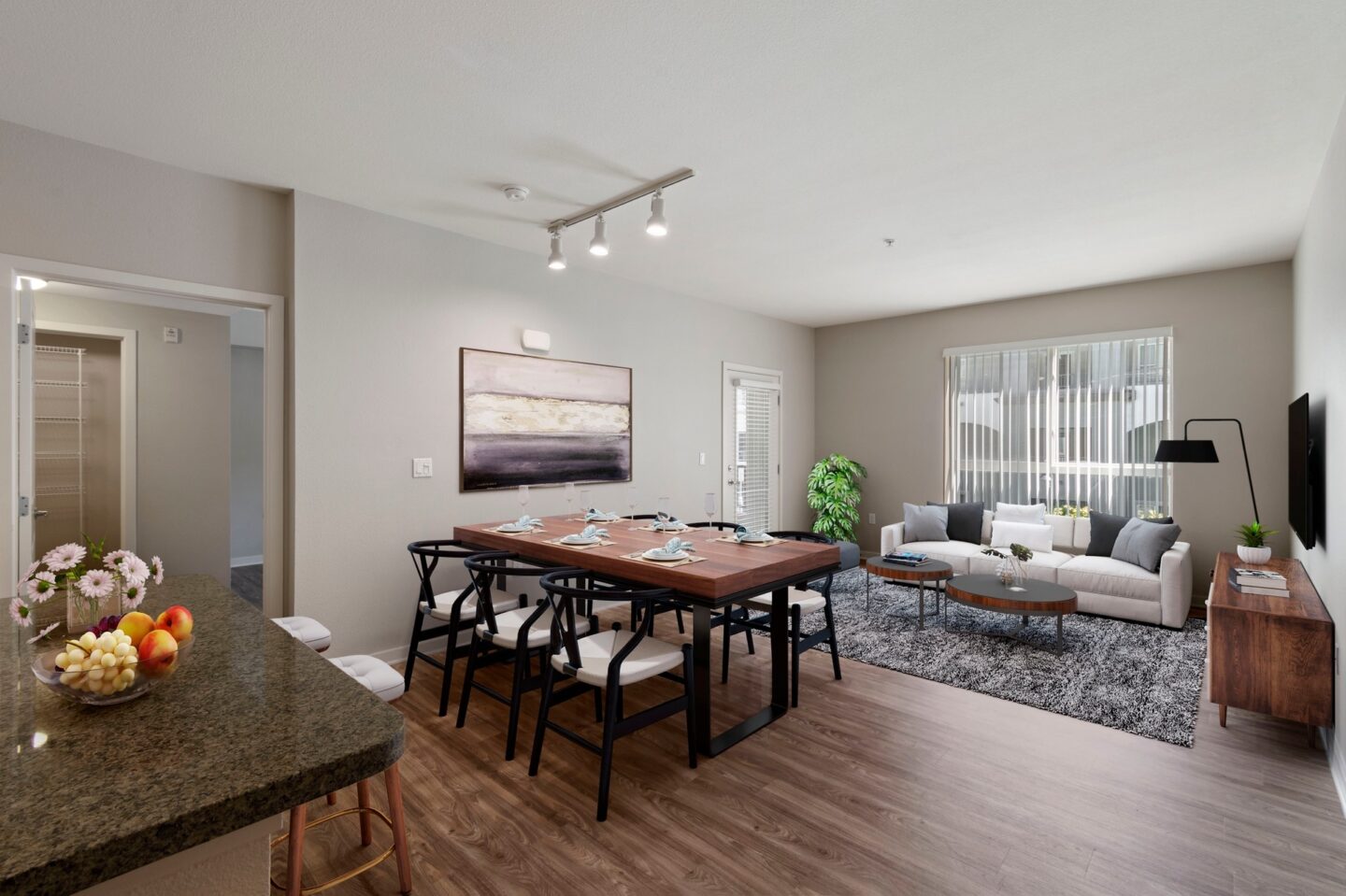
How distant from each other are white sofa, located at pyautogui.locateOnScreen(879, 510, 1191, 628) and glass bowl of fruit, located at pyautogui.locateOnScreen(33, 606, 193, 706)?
546 centimetres

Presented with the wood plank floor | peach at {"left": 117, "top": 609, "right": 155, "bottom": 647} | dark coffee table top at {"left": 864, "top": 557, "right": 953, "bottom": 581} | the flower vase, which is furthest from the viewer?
dark coffee table top at {"left": 864, "top": 557, "right": 953, "bottom": 581}

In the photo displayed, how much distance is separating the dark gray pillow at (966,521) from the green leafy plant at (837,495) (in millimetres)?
962

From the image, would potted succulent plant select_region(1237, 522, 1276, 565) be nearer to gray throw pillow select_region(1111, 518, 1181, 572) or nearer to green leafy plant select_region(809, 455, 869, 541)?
gray throw pillow select_region(1111, 518, 1181, 572)

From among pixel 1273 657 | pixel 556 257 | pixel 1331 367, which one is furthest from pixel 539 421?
pixel 1331 367

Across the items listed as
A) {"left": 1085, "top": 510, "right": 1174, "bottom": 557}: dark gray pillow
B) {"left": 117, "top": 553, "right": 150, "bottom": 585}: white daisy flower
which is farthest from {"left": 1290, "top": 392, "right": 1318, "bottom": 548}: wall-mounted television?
{"left": 117, "top": 553, "right": 150, "bottom": 585}: white daisy flower

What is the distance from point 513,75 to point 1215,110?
2.90 m

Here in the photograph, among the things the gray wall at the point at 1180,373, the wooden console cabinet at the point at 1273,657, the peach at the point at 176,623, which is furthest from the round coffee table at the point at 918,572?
the peach at the point at 176,623

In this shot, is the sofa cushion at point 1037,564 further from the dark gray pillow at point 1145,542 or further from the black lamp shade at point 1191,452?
the black lamp shade at point 1191,452

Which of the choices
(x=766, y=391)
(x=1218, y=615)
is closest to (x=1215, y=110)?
(x=1218, y=615)

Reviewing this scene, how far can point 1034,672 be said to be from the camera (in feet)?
12.1

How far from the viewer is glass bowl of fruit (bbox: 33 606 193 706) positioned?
1.04 meters

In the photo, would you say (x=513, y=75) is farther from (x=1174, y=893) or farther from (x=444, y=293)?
(x=1174, y=893)

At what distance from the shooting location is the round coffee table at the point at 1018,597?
3.98 m

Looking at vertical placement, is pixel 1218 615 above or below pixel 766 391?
below
